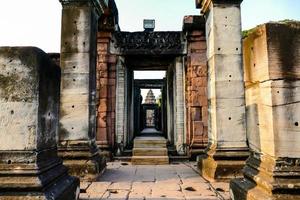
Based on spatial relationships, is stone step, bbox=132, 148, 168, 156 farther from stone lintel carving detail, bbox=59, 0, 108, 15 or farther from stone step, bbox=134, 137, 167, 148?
stone lintel carving detail, bbox=59, 0, 108, 15

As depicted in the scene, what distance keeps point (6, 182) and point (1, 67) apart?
1136 millimetres

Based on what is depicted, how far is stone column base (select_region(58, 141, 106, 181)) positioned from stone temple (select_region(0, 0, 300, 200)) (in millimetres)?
19

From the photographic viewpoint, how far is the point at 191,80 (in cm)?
895

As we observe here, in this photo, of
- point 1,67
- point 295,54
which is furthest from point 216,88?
point 1,67

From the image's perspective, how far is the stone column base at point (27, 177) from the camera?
283cm

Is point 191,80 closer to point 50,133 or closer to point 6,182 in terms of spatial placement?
point 50,133

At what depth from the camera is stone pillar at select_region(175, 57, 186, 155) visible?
9.33m

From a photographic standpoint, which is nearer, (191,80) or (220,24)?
(220,24)

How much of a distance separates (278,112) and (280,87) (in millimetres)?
241

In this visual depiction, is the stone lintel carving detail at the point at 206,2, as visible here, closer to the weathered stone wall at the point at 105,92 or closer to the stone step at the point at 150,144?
the weathered stone wall at the point at 105,92

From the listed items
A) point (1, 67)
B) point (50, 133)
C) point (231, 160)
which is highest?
point (1, 67)

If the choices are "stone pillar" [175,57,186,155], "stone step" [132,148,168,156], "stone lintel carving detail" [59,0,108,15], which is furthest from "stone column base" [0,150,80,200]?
"stone pillar" [175,57,186,155]

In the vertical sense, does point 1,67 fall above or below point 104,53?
below

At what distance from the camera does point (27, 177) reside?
2889mm
